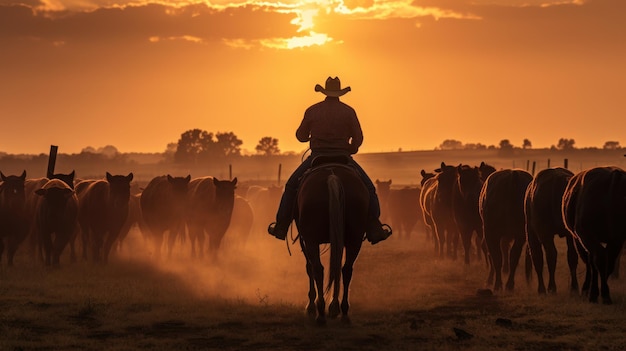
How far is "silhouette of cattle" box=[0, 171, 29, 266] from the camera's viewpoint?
20.1 m

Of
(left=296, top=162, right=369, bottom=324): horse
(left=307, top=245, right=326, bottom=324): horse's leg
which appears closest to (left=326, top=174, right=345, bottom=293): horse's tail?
(left=296, top=162, right=369, bottom=324): horse

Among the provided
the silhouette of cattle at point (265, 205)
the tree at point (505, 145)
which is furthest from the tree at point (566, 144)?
the silhouette of cattle at point (265, 205)

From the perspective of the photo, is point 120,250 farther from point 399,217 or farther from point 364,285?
point 399,217

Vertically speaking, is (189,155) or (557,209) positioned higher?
(189,155)

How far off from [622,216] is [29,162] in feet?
595

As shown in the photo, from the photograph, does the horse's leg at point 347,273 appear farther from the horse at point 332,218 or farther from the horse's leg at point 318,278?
the horse's leg at point 318,278

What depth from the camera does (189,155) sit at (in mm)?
156000

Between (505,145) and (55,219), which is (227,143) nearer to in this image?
(505,145)

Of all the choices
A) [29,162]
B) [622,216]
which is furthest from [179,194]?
[29,162]

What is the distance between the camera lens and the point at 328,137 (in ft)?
41.6

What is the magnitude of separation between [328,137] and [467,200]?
757 cm

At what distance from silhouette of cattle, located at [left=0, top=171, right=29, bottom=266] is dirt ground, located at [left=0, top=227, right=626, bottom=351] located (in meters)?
1.06

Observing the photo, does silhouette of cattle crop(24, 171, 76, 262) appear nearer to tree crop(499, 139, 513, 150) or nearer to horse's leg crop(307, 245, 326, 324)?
Result: horse's leg crop(307, 245, 326, 324)

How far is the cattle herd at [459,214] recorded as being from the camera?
1319 cm
